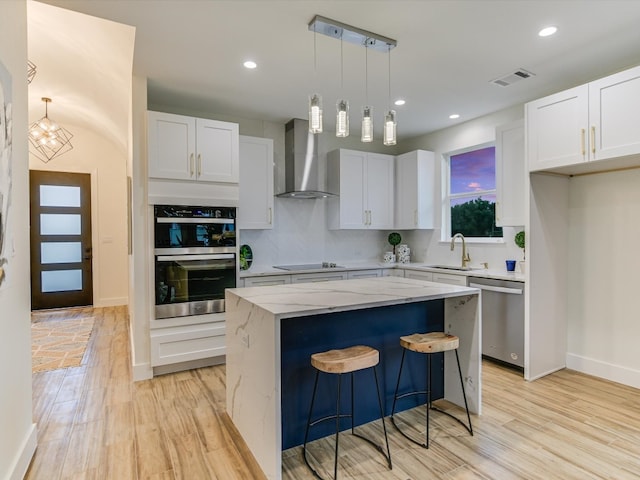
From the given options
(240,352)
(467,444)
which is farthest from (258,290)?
(467,444)

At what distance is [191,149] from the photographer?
140 inches

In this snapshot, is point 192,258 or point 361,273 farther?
point 361,273

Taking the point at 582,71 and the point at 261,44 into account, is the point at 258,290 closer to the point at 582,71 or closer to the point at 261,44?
the point at 261,44

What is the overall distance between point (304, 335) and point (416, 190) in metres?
3.32

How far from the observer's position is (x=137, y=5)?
2.32 metres

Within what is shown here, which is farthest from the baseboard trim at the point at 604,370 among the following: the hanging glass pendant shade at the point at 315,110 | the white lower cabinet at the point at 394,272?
the hanging glass pendant shade at the point at 315,110

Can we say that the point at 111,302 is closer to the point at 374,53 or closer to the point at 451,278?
the point at 451,278

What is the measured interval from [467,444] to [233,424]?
1.56 meters

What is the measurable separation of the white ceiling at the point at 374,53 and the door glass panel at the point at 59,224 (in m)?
3.74

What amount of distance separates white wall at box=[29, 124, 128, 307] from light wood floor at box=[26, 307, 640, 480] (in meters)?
3.84

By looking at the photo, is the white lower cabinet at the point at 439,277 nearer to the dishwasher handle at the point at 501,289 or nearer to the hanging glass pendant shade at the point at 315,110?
the dishwasher handle at the point at 501,289

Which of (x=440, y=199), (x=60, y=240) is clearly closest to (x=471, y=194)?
(x=440, y=199)

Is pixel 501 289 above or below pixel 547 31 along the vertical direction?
below

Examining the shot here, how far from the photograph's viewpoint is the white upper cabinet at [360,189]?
16.1 feet
